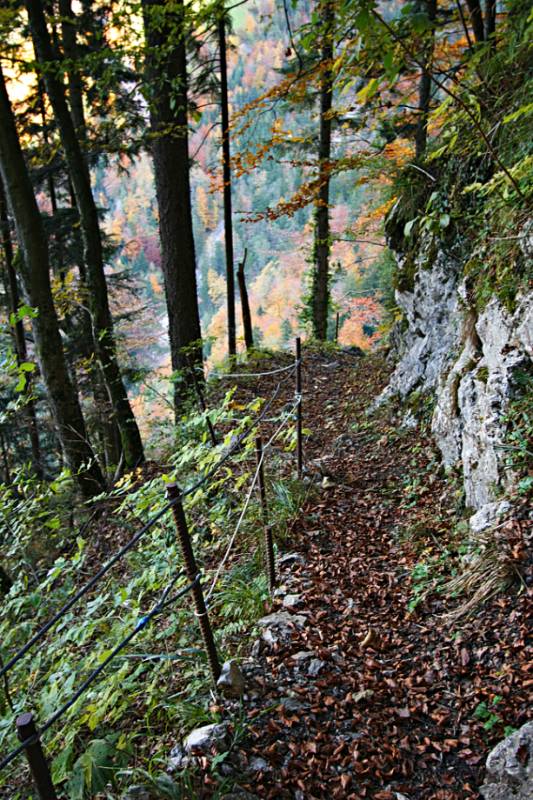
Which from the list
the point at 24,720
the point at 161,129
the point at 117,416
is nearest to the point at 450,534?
the point at 24,720

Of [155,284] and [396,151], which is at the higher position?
[396,151]

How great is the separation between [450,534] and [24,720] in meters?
3.07

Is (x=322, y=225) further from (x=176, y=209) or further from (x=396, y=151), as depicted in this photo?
(x=176, y=209)

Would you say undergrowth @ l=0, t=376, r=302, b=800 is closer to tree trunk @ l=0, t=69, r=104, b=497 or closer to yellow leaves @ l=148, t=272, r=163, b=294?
tree trunk @ l=0, t=69, r=104, b=497

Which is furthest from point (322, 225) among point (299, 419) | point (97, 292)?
point (299, 419)

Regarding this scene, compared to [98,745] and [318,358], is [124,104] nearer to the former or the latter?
[318,358]

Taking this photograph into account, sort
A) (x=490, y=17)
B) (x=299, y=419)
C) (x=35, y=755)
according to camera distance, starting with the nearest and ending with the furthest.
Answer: (x=35, y=755) → (x=299, y=419) → (x=490, y=17)

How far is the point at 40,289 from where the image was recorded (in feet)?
21.9

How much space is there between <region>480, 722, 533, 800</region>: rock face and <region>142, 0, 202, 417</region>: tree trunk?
19.5ft

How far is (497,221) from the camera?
416 centimetres

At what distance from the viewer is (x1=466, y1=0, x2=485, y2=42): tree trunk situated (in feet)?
15.4

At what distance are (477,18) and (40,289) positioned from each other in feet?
20.2

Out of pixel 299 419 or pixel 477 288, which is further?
pixel 299 419

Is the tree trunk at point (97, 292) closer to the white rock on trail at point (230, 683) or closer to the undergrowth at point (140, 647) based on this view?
the undergrowth at point (140, 647)
